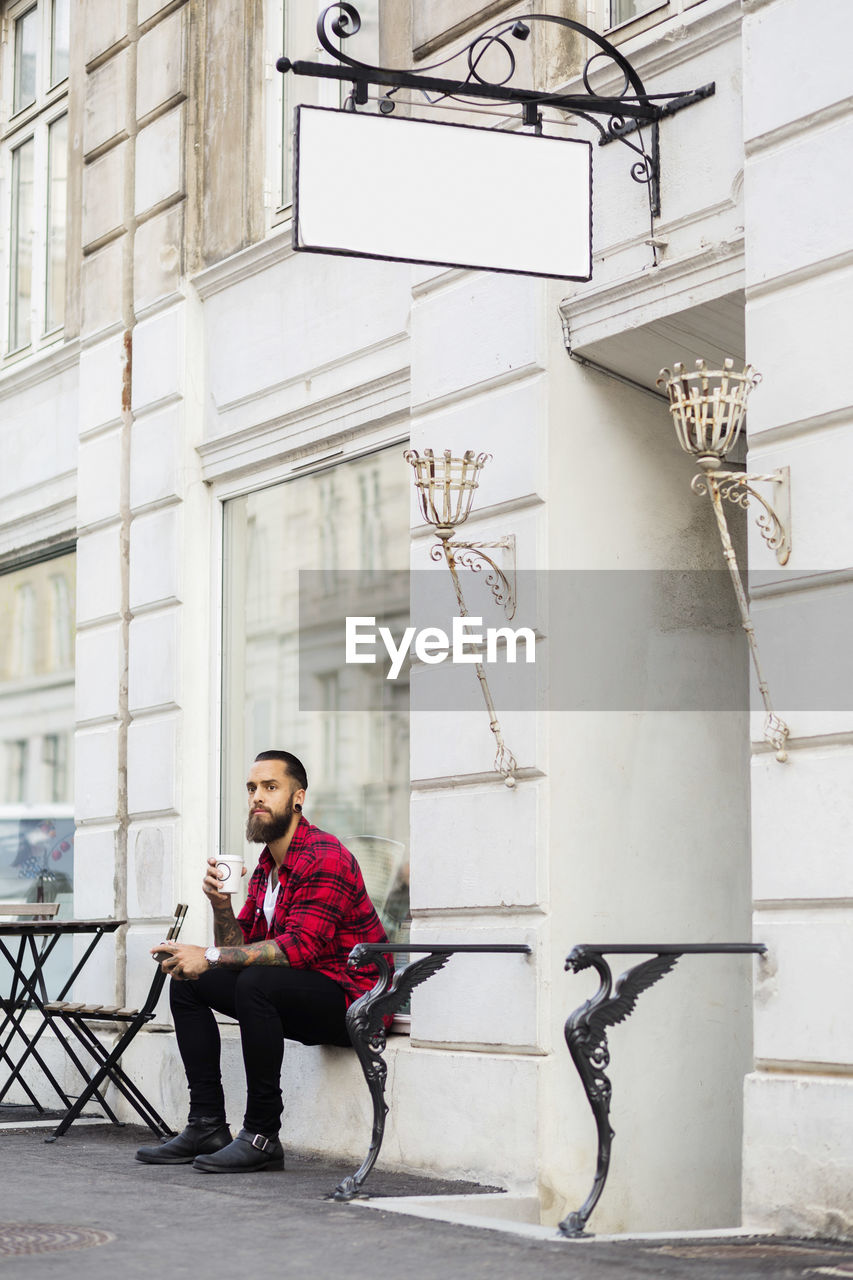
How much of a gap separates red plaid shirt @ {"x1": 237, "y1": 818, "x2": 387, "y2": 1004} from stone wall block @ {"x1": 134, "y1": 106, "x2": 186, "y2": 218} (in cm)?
409

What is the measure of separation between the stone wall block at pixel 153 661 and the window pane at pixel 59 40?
159 inches

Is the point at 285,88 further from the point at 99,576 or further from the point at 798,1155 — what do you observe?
the point at 798,1155

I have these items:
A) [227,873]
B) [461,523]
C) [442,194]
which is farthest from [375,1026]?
[442,194]

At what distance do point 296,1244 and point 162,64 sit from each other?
7063 mm

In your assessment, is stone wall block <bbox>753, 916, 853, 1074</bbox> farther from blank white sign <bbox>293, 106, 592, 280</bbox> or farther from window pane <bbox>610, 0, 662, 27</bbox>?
window pane <bbox>610, 0, 662, 27</bbox>

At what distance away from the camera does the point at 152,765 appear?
10.1 metres

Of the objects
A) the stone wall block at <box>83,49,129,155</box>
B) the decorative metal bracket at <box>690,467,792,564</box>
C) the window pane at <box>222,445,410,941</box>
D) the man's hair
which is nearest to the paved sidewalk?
the man's hair

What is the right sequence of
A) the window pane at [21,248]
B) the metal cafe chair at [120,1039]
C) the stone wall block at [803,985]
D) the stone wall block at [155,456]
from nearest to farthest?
1. the stone wall block at [803,985]
2. the metal cafe chair at [120,1039]
3. the stone wall block at [155,456]
4. the window pane at [21,248]

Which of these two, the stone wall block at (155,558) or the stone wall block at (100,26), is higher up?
the stone wall block at (100,26)

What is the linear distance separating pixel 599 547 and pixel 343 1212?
9.05ft

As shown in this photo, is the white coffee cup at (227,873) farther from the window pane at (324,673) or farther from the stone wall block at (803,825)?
the stone wall block at (803,825)

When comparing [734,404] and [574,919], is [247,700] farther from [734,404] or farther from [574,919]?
[734,404]

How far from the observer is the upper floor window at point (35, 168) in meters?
12.3

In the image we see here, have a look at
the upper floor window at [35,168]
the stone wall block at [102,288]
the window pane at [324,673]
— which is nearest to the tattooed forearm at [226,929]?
the window pane at [324,673]
